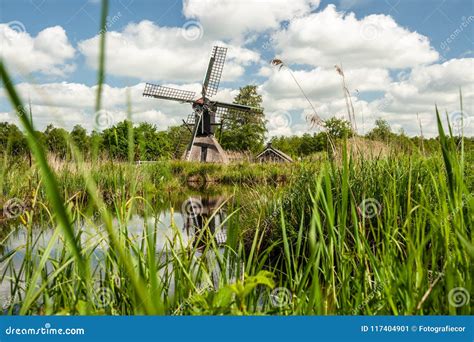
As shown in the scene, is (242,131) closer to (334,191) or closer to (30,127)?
(334,191)

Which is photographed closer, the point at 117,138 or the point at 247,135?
the point at 117,138

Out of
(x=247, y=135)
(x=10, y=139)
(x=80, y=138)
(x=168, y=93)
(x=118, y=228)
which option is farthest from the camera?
(x=247, y=135)

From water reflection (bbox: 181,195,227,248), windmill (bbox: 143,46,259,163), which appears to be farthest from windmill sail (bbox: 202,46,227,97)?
water reflection (bbox: 181,195,227,248)

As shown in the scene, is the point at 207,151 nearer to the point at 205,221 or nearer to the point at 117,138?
the point at 205,221

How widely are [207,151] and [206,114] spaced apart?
2915 millimetres

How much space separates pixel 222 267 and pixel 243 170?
21202mm

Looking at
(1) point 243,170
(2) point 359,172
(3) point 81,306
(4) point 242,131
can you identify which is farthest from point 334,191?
(4) point 242,131

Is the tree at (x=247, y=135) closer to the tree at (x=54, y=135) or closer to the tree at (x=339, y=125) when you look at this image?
the tree at (x=54, y=135)

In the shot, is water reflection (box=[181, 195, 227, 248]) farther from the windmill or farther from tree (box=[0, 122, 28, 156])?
the windmill

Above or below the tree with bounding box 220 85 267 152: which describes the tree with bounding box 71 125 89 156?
below

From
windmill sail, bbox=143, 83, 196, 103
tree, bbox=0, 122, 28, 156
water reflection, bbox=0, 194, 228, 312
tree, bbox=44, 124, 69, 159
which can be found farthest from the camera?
windmill sail, bbox=143, 83, 196, 103

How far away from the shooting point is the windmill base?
108 ft

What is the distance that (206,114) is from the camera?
108 feet

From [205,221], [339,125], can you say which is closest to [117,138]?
[205,221]
